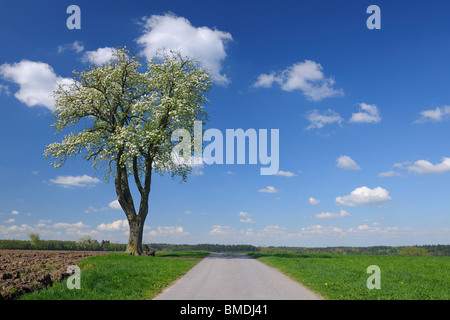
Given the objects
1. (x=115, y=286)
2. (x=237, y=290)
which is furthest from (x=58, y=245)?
(x=237, y=290)

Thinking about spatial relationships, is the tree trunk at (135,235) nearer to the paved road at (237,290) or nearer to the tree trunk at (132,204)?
the tree trunk at (132,204)

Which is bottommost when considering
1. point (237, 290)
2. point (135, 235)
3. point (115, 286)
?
point (115, 286)

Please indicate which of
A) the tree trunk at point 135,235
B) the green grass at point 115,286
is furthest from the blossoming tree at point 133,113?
the green grass at point 115,286

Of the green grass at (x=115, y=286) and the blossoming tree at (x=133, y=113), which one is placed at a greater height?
A: the blossoming tree at (x=133, y=113)

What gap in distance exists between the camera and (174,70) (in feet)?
114

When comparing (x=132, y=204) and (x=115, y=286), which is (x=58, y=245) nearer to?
(x=132, y=204)

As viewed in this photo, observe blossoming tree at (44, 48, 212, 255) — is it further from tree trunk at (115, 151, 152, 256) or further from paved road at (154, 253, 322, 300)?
paved road at (154, 253, 322, 300)

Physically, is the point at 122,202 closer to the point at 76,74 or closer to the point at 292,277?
the point at 76,74

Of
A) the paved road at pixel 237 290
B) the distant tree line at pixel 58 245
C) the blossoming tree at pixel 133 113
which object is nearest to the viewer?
the paved road at pixel 237 290

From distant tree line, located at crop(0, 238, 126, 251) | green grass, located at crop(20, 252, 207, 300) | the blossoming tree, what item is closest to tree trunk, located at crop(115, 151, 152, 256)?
the blossoming tree

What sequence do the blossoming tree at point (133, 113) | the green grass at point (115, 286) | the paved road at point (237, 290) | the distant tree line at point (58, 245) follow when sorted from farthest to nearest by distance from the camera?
1. the distant tree line at point (58, 245)
2. the blossoming tree at point (133, 113)
3. the green grass at point (115, 286)
4. the paved road at point (237, 290)

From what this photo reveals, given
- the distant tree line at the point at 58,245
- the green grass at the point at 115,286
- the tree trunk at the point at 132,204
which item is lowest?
the distant tree line at the point at 58,245
